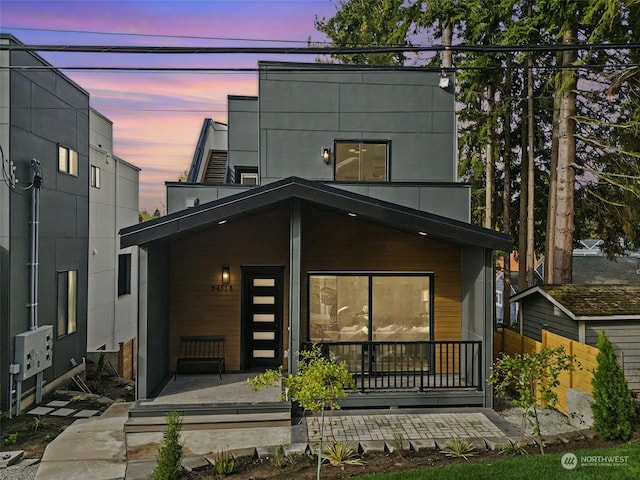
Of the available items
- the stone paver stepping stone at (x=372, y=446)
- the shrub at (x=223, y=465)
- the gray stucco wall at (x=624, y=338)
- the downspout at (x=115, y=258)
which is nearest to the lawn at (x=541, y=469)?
the stone paver stepping stone at (x=372, y=446)

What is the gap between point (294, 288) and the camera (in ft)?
25.8

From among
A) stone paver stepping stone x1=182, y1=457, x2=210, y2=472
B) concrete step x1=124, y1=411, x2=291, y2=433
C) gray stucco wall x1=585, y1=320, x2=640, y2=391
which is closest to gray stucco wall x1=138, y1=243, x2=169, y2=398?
concrete step x1=124, y1=411, x2=291, y2=433

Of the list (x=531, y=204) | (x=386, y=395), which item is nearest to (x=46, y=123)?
(x=386, y=395)

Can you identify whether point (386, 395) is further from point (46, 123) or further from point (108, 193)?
point (108, 193)

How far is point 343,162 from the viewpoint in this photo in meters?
10.9

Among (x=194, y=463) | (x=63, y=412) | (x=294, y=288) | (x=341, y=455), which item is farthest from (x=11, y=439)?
(x=341, y=455)

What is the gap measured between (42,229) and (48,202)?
2.17 feet

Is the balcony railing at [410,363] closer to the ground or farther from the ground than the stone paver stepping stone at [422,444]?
farther from the ground

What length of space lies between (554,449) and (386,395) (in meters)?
2.77

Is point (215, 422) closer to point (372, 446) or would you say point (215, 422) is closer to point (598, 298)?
point (372, 446)

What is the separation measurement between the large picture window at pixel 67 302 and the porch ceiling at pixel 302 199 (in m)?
4.59

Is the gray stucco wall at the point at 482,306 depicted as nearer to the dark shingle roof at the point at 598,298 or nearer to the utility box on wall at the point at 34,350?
the dark shingle roof at the point at 598,298

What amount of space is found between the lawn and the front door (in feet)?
16.0

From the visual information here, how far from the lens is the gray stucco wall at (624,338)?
858 cm
